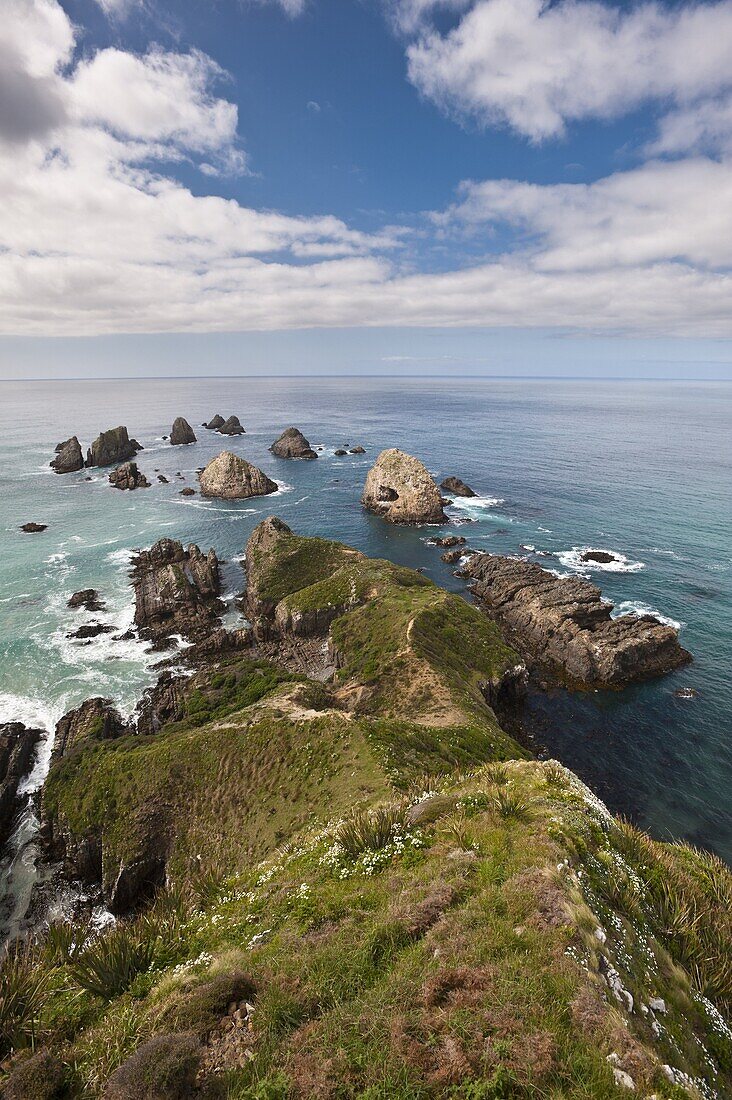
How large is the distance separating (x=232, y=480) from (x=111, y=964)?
340 feet

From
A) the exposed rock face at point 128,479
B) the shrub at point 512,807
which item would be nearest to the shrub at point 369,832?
the shrub at point 512,807

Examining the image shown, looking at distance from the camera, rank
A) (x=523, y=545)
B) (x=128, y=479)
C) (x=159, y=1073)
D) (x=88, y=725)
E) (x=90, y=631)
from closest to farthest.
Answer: (x=159, y=1073) < (x=88, y=725) < (x=90, y=631) < (x=523, y=545) < (x=128, y=479)

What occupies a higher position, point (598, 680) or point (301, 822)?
point (301, 822)

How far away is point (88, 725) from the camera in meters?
40.7

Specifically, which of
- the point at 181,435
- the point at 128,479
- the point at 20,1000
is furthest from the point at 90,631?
the point at 181,435

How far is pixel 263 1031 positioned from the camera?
9305 mm

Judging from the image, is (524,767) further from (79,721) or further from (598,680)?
(79,721)

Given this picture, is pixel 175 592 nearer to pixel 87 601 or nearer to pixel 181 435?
pixel 87 601

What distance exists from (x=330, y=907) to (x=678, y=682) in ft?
159

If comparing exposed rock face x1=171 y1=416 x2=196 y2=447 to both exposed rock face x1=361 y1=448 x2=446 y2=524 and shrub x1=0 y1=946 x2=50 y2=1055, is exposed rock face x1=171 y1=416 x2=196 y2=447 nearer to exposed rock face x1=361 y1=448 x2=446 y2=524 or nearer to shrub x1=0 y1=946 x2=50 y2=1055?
exposed rock face x1=361 y1=448 x2=446 y2=524

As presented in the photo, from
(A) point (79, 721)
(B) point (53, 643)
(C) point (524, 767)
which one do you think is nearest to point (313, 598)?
(A) point (79, 721)

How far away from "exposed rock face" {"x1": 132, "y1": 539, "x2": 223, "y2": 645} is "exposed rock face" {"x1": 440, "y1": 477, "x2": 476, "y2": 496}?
5883cm

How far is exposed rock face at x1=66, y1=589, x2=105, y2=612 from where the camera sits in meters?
62.4

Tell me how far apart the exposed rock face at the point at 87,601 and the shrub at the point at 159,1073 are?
203 ft
